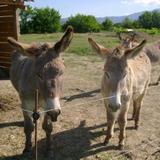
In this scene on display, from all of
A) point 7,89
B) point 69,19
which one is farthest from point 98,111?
point 69,19

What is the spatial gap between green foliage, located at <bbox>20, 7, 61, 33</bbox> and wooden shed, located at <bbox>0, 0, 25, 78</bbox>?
3441cm

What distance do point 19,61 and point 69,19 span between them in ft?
161

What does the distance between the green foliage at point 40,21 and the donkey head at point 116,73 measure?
134 ft

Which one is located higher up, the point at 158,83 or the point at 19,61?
the point at 19,61

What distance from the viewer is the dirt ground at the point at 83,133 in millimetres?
5520

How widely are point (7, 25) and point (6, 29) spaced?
13 cm

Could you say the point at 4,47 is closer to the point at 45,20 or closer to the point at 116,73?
the point at 116,73

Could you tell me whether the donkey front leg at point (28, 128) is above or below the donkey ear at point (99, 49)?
below

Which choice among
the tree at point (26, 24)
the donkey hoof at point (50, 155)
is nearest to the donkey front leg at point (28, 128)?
the donkey hoof at point (50, 155)

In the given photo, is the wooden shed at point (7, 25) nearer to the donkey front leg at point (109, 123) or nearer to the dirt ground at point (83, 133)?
the dirt ground at point (83, 133)

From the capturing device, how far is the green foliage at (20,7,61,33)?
4641cm

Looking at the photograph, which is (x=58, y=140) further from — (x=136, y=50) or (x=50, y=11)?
(x=50, y=11)

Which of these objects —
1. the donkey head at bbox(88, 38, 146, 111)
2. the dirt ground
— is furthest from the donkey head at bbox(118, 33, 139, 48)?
the donkey head at bbox(88, 38, 146, 111)

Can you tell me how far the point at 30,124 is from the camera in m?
5.39
